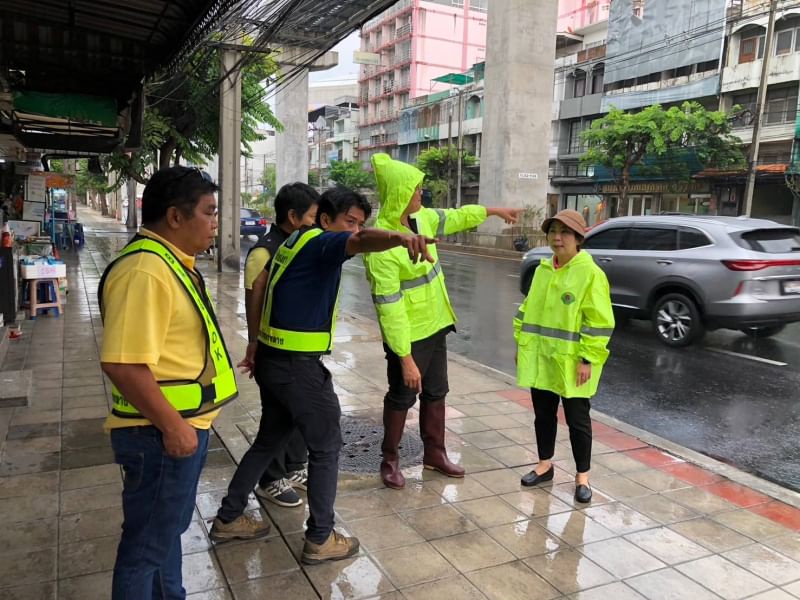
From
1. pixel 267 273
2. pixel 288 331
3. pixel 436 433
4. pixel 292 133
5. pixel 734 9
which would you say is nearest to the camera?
pixel 288 331

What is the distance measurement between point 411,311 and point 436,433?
86 cm

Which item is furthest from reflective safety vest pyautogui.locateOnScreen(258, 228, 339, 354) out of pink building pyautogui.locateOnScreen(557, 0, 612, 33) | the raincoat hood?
pink building pyautogui.locateOnScreen(557, 0, 612, 33)

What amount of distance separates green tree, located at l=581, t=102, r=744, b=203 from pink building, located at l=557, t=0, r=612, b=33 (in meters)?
22.6

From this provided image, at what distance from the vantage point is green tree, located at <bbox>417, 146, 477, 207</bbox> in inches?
1533

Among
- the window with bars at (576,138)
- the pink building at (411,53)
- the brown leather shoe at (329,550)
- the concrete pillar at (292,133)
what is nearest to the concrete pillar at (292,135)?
the concrete pillar at (292,133)

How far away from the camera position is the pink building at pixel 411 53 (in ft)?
205

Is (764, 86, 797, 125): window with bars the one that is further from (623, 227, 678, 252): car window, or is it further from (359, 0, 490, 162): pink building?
(359, 0, 490, 162): pink building

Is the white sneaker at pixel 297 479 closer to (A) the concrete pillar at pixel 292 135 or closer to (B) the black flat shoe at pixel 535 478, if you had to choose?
(B) the black flat shoe at pixel 535 478

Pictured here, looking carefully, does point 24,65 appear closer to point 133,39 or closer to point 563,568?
point 133,39

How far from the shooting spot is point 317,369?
9.75ft

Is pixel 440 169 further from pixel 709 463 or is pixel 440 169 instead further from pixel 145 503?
pixel 145 503

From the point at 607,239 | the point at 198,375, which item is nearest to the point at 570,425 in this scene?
the point at 198,375

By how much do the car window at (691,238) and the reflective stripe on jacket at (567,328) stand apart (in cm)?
538

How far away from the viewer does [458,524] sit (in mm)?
3398
